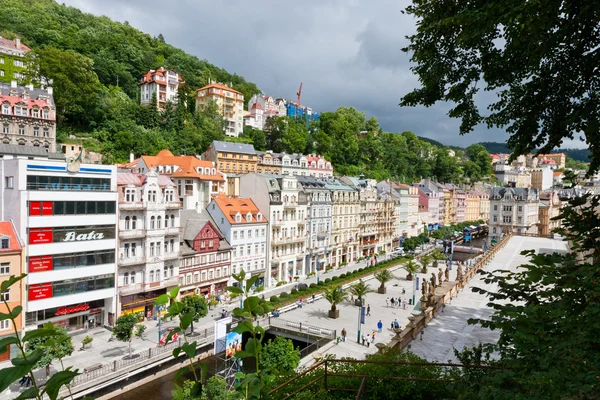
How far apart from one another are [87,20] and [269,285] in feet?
310

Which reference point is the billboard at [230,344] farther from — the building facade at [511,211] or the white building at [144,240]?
the building facade at [511,211]

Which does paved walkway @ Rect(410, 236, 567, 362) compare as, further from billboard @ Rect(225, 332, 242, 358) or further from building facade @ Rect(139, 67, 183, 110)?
building facade @ Rect(139, 67, 183, 110)

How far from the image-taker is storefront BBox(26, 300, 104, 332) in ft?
99.7

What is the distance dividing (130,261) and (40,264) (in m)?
7.07

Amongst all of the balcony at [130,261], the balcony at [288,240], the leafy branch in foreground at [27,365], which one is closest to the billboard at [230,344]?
the balcony at [130,261]

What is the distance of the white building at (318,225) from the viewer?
59.6 meters

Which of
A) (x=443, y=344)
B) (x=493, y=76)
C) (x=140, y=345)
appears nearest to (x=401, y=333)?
(x=443, y=344)

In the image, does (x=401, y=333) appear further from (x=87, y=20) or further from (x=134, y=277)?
(x=87, y=20)

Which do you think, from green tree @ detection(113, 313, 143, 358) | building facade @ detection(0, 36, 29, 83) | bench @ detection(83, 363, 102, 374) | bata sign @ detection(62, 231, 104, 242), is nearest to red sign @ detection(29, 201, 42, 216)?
bata sign @ detection(62, 231, 104, 242)

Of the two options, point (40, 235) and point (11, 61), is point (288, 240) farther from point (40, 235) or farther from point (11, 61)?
point (11, 61)

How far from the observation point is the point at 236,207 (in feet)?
163

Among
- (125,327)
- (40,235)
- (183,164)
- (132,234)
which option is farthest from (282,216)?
(40,235)

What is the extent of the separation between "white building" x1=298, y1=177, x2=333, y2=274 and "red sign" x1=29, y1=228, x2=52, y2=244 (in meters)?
34.2

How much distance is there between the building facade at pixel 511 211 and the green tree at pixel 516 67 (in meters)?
94.2
